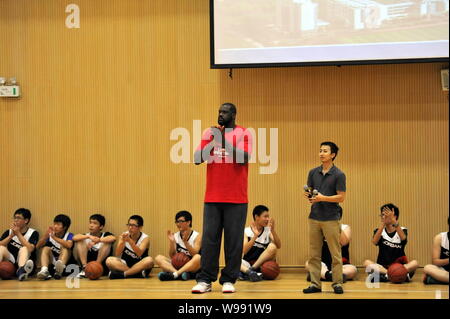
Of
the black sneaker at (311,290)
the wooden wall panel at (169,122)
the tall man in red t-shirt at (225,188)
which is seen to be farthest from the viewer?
the wooden wall panel at (169,122)

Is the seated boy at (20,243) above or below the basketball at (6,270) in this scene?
above

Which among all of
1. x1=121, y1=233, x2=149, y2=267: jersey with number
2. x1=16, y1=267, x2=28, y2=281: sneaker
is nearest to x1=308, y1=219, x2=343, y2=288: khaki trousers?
x1=121, y1=233, x2=149, y2=267: jersey with number

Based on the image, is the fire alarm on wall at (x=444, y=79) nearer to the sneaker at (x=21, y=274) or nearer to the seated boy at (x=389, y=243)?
the seated boy at (x=389, y=243)

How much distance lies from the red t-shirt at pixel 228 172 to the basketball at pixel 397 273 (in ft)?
6.96

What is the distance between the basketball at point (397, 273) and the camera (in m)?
6.65

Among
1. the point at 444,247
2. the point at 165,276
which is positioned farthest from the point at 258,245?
the point at 444,247

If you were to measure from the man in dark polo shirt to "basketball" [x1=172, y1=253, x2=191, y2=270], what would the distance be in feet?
5.52

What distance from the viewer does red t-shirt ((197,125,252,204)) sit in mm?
5648

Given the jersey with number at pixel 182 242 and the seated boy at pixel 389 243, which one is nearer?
the seated boy at pixel 389 243

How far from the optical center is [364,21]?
718cm

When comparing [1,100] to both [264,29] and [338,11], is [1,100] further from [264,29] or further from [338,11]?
[338,11]

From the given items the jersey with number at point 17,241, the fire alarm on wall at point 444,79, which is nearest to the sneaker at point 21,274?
the jersey with number at point 17,241

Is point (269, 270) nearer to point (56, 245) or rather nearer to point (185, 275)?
point (185, 275)
